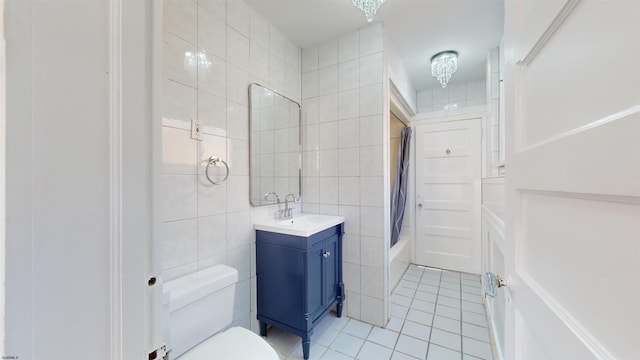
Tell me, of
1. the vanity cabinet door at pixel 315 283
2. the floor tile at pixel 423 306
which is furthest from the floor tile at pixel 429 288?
the vanity cabinet door at pixel 315 283

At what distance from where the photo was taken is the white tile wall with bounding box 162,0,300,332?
1247 mm

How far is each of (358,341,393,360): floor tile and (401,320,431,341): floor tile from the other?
0.87ft

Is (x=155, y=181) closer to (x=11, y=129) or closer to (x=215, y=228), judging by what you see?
(x=11, y=129)

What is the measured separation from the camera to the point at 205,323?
118 centimetres

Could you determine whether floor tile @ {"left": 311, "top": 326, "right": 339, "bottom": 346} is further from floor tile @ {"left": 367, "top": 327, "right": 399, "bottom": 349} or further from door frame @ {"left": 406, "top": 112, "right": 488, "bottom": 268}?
door frame @ {"left": 406, "top": 112, "right": 488, "bottom": 268}

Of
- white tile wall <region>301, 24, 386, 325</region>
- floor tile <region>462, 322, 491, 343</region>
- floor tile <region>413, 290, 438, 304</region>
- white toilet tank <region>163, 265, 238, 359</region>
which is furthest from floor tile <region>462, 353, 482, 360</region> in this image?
white toilet tank <region>163, 265, 238, 359</region>

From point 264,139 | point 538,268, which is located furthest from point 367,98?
point 538,268

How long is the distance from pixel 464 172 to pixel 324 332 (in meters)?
2.37

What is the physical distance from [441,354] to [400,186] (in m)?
1.84

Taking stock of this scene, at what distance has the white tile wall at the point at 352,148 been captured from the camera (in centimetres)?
190

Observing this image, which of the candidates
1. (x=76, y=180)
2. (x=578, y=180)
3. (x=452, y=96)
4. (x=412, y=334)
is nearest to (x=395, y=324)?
(x=412, y=334)

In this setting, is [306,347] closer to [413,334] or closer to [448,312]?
[413,334]

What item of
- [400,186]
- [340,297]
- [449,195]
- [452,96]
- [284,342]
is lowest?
[284,342]

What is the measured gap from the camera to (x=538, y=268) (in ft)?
1.74
